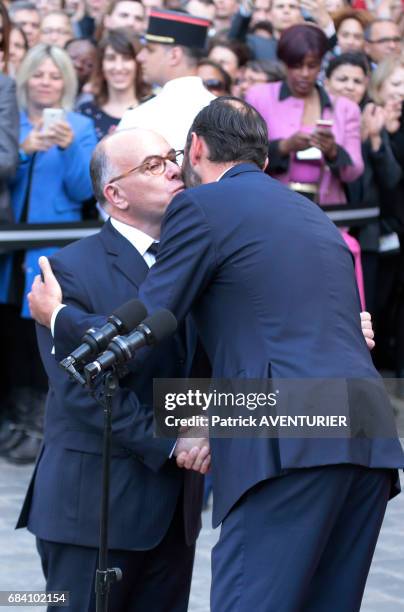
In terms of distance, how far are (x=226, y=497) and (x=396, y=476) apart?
1.59ft

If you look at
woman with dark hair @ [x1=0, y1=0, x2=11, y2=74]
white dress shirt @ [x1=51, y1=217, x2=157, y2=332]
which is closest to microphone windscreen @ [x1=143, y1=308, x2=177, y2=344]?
white dress shirt @ [x1=51, y1=217, x2=157, y2=332]

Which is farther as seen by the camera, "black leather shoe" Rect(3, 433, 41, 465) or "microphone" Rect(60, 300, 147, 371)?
"black leather shoe" Rect(3, 433, 41, 465)

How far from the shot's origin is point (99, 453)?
3.70 metres

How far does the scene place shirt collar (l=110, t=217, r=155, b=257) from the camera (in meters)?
3.79

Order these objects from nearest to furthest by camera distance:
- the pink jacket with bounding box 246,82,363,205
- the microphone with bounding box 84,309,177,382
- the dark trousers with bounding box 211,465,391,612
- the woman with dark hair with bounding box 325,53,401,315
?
the microphone with bounding box 84,309,177,382 < the dark trousers with bounding box 211,465,391,612 < the pink jacket with bounding box 246,82,363,205 < the woman with dark hair with bounding box 325,53,401,315

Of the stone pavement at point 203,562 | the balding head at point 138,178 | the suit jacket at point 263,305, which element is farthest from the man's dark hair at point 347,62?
the suit jacket at point 263,305

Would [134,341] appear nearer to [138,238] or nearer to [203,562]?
[138,238]

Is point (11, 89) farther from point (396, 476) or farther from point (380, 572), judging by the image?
point (396, 476)

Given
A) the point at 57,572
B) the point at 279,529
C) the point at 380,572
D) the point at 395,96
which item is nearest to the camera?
the point at 279,529

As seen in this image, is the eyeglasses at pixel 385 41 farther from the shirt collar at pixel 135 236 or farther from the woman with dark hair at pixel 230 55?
the shirt collar at pixel 135 236

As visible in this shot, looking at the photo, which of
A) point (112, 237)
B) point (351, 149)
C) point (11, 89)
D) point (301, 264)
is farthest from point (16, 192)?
point (301, 264)

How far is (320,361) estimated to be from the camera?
129 inches

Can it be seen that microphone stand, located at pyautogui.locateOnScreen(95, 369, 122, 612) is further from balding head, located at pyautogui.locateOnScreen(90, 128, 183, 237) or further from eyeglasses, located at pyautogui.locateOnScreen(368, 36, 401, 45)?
eyeglasses, located at pyautogui.locateOnScreen(368, 36, 401, 45)

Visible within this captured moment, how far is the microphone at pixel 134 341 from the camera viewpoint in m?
3.10
